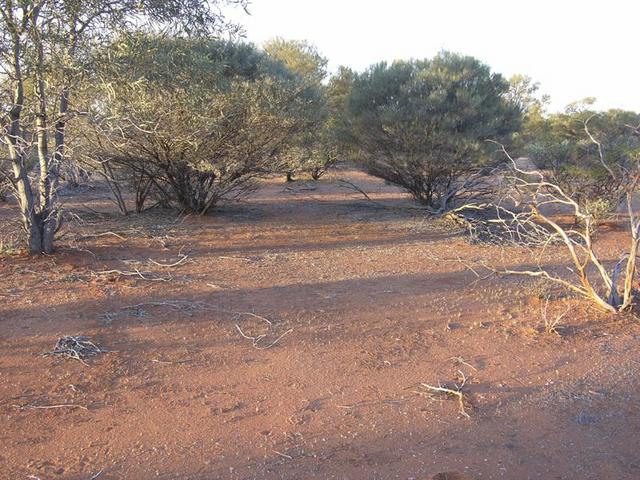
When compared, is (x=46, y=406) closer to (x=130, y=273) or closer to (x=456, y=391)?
Result: (x=456, y=391)

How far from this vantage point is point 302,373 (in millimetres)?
4609

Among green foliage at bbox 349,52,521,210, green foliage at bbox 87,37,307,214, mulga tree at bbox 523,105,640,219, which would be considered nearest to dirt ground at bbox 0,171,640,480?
green foliage at bbox 87,37,307,214

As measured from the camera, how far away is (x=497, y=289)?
23.0 feet

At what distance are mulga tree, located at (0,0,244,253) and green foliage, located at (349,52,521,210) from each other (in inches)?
213

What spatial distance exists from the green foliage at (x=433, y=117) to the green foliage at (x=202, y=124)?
1959mm

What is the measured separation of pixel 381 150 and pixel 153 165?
A: 204 inches

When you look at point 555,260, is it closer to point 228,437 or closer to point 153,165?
point 228,437

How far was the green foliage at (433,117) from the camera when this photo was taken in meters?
12.2

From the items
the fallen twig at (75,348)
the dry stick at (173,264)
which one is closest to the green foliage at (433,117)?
the dry stick at (173,264)

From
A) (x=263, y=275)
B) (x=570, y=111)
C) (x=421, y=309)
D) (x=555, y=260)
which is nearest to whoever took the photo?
(x=421, y=309)

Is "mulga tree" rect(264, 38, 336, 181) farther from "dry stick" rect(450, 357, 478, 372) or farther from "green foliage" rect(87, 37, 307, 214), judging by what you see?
"dry stick" rect(450, 357, 478, 372)

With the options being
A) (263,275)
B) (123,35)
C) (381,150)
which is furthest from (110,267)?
(381,150)

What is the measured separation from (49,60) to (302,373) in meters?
5.10

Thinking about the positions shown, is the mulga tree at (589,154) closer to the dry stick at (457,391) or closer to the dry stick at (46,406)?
the dry stick at (457,391)
